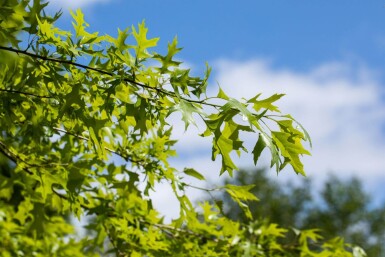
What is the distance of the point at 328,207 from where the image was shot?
34.7 meters

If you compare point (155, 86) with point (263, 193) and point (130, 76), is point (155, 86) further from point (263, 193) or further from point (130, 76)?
point (263, 193)

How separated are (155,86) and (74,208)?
1.61 m

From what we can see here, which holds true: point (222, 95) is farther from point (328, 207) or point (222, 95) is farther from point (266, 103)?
point (328, 207)

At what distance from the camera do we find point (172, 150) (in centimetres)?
407

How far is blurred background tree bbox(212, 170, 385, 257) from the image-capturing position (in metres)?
32.8

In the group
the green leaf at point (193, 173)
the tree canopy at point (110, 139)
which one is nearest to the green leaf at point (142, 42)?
the tree canopy at point (110, 139)

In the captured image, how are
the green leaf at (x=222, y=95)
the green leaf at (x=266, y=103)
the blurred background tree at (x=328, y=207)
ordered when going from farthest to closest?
1. the blurred background tree at (x=328, y=207)
2. the green leaf at (x=266, y=103)
3. the green leaf at (x=222, y=95)

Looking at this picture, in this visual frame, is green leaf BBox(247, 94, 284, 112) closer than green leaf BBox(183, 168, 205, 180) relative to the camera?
Yes

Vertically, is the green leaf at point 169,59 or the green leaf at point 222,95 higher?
the green leaf at point 169,59

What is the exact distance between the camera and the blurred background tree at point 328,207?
108 ft

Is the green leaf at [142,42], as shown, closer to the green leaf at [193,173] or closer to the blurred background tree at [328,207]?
the green leaf at [193,173]

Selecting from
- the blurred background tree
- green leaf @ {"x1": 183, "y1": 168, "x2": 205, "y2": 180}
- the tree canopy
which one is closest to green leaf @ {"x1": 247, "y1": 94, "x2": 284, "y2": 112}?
the tree canopy

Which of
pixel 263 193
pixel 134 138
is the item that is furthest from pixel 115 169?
pixel 263 193

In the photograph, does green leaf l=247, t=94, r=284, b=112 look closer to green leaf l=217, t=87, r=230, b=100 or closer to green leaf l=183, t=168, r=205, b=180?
green leaf l=217, t=87, r=230, b=100
